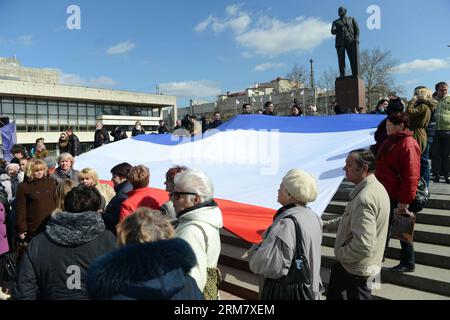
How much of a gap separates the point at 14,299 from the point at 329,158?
358cm

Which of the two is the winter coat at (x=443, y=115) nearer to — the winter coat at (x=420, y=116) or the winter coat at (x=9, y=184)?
the winter coat at (x=420, y=116)

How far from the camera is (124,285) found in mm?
1295

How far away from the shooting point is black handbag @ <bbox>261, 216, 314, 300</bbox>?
78.4 inches

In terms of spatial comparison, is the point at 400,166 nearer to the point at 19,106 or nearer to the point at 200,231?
the point at 200,231

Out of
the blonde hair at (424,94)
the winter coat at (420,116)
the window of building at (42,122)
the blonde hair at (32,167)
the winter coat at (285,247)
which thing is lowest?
the winter coat at (285,247)

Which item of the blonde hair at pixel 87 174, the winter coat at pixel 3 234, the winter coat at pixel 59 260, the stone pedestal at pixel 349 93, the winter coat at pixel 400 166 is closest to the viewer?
the winter coat at pixel 59 260

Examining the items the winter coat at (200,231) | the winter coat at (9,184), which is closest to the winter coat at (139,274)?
the winter coat at (200,231)

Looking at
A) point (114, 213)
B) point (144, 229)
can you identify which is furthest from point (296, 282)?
point (114, 213)

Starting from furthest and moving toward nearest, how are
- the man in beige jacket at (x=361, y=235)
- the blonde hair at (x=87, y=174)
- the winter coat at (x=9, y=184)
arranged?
the winter coat at (x=9, y=184)
the blonde hair at (x=87, y=174)
the man in beige jacket at (x=361, y=235)

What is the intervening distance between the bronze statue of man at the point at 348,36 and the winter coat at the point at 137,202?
28.5 ft

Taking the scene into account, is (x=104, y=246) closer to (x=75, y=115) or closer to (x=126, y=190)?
(x=126, y=190)

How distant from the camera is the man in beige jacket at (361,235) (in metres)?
2.20

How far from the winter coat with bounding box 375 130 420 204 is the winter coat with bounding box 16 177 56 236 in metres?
3.26

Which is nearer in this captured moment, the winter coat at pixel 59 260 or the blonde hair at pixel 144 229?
the blonde hair at pixel 144 229
